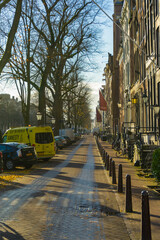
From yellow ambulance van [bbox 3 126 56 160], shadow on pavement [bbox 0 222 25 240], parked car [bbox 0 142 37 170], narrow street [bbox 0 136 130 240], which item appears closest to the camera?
shadow on pavement [bbox 0 222 25 240]

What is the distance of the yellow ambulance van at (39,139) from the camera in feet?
80.1

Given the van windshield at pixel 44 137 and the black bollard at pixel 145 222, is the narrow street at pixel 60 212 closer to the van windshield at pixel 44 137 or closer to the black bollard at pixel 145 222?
the black bollard at pixel 145 222

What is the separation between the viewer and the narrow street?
21.9 feet

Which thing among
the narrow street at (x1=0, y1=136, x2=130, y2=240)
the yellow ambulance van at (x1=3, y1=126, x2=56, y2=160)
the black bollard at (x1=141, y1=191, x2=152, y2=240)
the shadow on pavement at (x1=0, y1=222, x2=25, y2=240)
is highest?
the yellow ambulance van at (x1=3, y1=126, x2=56, y2=160)

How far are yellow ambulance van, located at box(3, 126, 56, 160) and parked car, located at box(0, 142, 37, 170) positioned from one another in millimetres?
4319

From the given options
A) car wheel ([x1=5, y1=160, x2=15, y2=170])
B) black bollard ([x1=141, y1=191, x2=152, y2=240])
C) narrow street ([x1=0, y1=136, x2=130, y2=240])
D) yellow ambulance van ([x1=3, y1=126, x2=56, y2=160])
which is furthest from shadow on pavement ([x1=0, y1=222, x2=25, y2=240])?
yellow ambulance van ([x1=3, y1=126, x2=56, y2=160])

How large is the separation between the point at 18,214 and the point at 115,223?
7.38 feet

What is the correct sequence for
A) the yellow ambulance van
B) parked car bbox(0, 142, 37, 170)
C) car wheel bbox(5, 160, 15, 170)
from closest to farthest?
parked car bbox(0, 142, 37, 170), car wheel bbox(5, 160, 15, 170), the yellow ambulance van

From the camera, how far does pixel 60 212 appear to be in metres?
8.48

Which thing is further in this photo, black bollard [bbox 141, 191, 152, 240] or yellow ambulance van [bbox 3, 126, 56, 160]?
yellow ambulance van [bbox 3, 126, 56, 160]


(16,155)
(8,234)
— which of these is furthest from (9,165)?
(8,234)

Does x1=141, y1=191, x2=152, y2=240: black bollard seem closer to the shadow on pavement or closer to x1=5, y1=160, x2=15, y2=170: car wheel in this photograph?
the shadow on pavement

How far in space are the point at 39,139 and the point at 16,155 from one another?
205 inches

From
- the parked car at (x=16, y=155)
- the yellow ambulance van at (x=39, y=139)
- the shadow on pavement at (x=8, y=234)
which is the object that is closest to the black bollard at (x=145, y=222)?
the shadow on pavement at (x=8, y=234)
